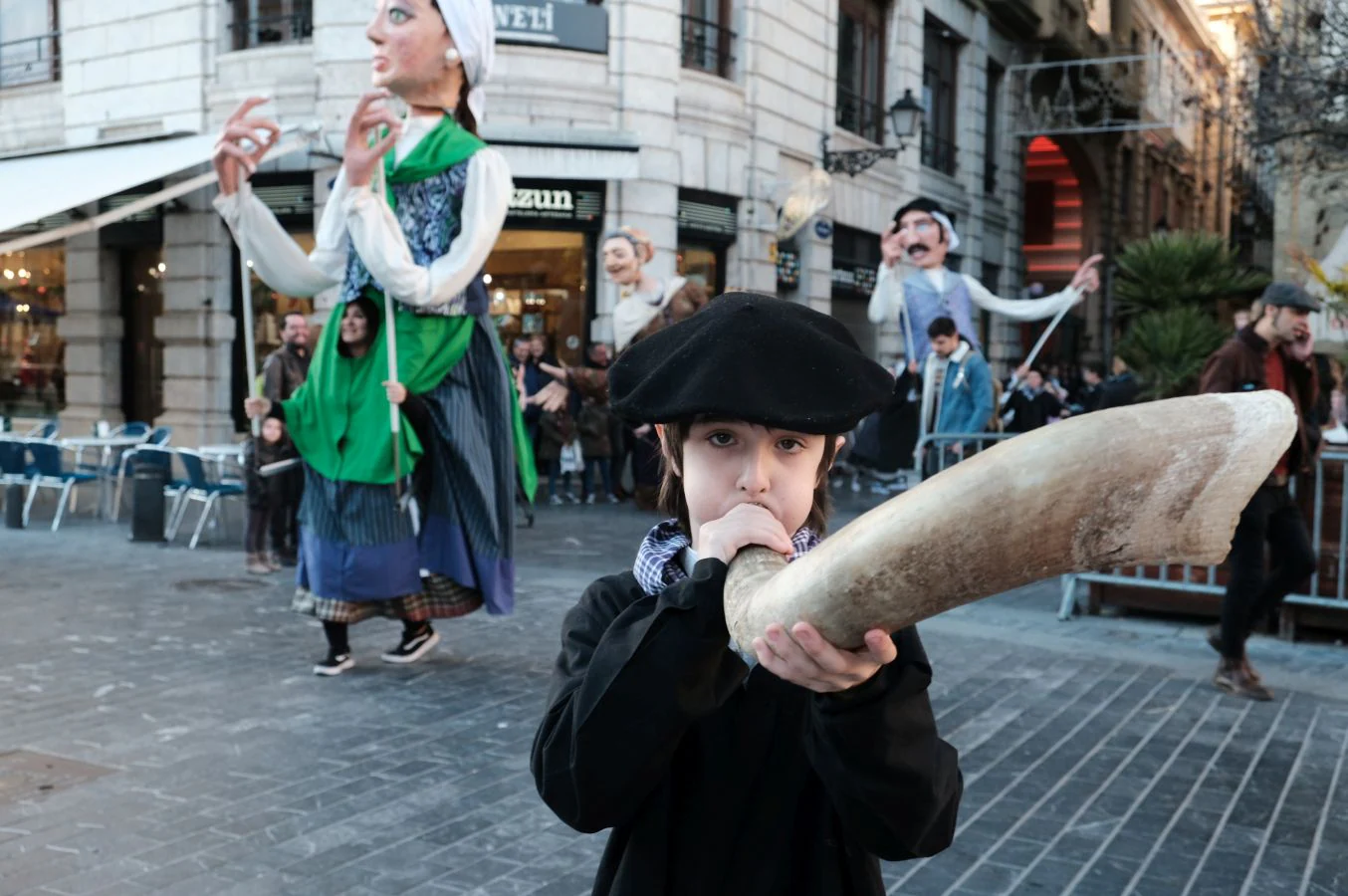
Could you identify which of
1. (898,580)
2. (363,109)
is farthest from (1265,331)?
A: (898,580)

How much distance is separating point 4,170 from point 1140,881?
14.3 meters

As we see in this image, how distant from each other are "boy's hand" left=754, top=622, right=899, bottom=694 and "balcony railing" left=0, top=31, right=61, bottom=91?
19.9m

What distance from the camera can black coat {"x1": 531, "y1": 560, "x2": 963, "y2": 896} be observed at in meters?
1.43

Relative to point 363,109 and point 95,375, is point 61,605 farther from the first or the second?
point 95,375

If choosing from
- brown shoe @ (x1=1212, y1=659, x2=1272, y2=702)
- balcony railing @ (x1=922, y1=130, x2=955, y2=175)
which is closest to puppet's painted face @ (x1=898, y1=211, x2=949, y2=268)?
brown shoe @ (x1=1212, y1=659, x2=1272, y2=702)

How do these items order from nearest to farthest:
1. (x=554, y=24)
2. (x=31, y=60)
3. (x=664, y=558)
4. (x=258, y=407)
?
1. (x=664, y=558)
2. (x=258, y=407)
3. (x=554, y=24)
4. (x=31, y=60)

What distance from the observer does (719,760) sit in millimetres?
1667

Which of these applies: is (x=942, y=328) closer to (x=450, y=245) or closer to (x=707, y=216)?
(x=450, y=245)

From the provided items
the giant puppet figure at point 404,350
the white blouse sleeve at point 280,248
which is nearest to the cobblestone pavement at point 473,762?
the giant puppet figure at point 404,350

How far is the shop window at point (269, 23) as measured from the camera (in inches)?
637

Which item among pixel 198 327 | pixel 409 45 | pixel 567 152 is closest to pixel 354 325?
pixel 409 45

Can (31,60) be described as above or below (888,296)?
above

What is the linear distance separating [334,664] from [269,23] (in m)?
12.8

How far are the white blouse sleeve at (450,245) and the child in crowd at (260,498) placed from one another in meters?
4.22
